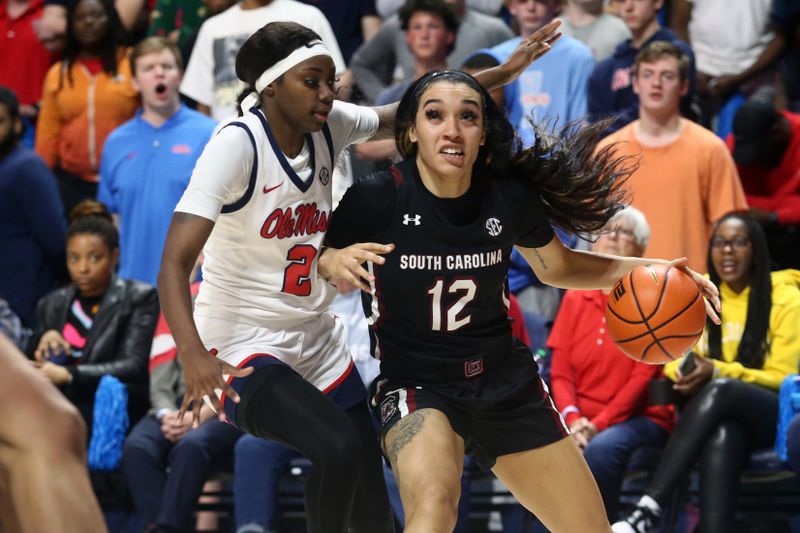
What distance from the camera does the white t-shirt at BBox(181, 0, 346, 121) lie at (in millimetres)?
7680

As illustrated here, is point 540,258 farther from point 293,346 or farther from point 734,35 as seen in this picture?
point 734,35

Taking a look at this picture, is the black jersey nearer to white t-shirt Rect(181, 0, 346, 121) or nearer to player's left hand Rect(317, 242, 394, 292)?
player's left hand Rect(317, 242, 394, 292)

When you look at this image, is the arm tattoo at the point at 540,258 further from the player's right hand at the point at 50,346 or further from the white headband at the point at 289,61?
the player's right hand at the point at 50,346

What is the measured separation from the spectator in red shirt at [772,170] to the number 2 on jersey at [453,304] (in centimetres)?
316

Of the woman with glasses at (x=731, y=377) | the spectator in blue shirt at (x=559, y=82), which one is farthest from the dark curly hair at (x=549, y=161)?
the spectator in blue shirt at (x=559, y=82)

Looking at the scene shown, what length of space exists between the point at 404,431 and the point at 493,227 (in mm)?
745

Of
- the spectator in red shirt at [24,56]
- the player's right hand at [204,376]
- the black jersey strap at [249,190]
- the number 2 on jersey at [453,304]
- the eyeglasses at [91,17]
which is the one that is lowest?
the player's right hand at [204,376]

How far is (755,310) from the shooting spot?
593 centimetres

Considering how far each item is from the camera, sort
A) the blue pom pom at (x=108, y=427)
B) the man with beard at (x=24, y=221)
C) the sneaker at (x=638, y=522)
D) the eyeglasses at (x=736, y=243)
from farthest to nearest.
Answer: the man with beard at (x=24, y=221), the blue pom pom at (x=108, y=427), the eyeglasses at (x=736, y=243), the sneaker at (x=638, y=522)

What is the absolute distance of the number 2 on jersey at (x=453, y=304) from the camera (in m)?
4.10

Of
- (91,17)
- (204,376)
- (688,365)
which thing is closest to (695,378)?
(688,365)

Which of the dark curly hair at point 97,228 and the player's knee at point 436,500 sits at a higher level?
the dark curly hair at point 97,228

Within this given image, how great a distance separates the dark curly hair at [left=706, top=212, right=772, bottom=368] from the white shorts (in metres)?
2.29

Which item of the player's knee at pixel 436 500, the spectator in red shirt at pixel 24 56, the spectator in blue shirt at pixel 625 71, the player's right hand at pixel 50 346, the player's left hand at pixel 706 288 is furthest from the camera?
the spectator in red shirt at pixel 24 56
